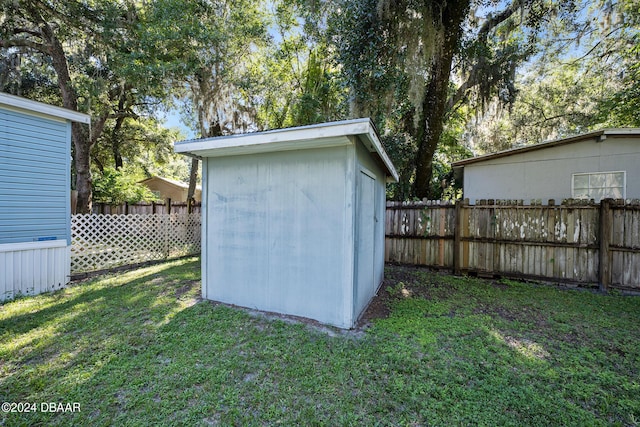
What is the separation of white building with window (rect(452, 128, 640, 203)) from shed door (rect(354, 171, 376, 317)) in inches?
180

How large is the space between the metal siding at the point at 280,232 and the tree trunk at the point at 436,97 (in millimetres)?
4918

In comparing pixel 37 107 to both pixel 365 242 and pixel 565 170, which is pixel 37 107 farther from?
pixel 565 170

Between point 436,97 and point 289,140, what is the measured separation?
5300mm

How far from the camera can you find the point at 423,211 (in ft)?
20.1

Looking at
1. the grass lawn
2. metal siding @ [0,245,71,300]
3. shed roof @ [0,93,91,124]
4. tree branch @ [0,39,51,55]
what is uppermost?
tree branch @ [0,39,51,55]

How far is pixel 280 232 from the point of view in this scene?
3492 mm

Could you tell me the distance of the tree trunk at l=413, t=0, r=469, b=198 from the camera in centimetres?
586

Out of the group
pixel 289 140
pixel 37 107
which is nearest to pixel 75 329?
pixel 289 140

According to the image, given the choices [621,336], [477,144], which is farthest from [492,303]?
[477,144]

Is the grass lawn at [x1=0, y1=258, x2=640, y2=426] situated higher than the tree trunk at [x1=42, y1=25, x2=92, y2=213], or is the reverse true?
the tree trunk at [x1=42, y1=25, x2=92, y2=213]

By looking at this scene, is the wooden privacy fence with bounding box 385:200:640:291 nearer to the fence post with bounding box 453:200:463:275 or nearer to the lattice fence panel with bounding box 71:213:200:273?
the fence post with bounding box 453:200:463:275

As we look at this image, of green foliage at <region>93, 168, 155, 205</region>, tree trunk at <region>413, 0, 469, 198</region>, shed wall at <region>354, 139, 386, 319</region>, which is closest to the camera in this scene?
shed wall at <region>354, 139, 386, 319</region>

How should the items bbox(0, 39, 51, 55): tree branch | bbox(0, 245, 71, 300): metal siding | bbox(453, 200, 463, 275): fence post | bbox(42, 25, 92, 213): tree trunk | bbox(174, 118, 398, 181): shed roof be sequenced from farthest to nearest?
1. bbox(42, 25, 92, 213): tree trunk
2. bbox(0, 39, 51, 55): tree branch
3. bbox(453, 200, 463, 275): fence post
4. bbox(0, 245, 71, 300): metal siding
5. bbox(174, 118, 398, 181): shed roof

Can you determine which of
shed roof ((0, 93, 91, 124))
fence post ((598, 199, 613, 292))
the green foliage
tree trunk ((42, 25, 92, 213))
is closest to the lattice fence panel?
shed roof ((0, 93, 91, 124))
